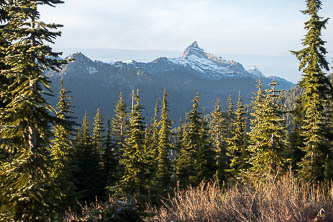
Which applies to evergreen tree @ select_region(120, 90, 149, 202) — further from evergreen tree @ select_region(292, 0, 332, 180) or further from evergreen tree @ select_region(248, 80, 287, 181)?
evergreen tree @ select_region(292, 0, 332, 180)

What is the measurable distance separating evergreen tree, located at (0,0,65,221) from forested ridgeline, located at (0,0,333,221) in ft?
0.09

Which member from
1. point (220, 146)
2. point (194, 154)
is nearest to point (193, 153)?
point (194, 154)

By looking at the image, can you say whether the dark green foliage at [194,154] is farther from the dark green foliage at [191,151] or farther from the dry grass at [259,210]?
the dry grass at [259,210]

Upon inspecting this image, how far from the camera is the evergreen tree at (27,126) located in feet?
21.7

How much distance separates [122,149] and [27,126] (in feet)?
70.8

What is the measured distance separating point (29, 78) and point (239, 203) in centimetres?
611

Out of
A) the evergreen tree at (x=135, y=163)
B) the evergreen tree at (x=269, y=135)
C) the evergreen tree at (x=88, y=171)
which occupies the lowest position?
the evergreen tree at (x=88, y=171)

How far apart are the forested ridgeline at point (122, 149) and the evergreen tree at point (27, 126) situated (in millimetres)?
26

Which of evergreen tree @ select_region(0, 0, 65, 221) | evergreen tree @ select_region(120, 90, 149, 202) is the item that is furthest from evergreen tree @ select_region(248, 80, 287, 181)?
evergreen tree @ select_region(0, 0, 65, 221)

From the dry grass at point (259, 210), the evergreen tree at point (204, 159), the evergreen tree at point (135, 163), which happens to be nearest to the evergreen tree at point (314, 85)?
the evergreen tree at point (204, 159)

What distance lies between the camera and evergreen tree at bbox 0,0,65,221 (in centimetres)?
660

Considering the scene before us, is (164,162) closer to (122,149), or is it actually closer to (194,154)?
(194,154)

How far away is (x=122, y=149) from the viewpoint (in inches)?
1114

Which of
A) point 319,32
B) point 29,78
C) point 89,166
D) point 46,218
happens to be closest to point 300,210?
point 46,218
